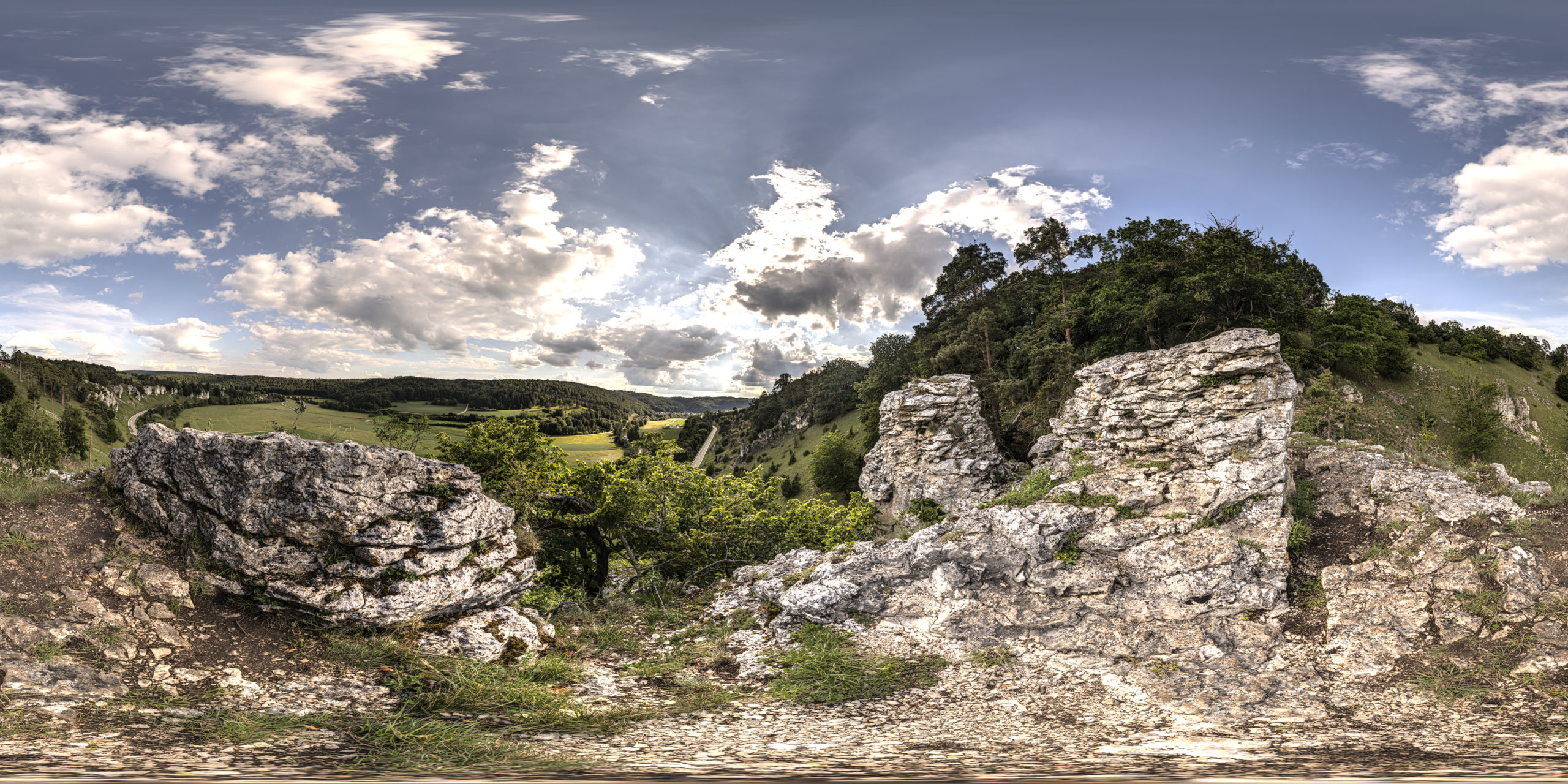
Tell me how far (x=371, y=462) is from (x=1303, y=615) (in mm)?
15900

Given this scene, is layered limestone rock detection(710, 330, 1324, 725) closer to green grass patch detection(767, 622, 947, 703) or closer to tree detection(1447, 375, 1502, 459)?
green grass patch detection(767, 622, 947, 703)

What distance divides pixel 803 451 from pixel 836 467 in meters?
28.2

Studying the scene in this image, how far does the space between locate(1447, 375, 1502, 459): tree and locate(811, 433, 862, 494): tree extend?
141 ft

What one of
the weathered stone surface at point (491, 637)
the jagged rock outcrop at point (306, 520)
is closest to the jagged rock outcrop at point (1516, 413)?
the weathered stone surface at point (491, 637)

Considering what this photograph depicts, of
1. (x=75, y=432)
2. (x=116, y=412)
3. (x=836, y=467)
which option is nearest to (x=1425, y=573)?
(x=836, y=467)

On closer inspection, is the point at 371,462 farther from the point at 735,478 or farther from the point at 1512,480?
the point at 1512,480

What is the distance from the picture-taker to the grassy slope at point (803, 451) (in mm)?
72188

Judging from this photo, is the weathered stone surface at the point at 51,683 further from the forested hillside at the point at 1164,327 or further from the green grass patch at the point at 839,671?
the forested hillside at the point at 1164,327

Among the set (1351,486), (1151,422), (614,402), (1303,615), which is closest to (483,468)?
(1303,615)

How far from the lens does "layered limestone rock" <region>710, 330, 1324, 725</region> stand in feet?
29.8

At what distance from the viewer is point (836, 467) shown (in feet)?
197

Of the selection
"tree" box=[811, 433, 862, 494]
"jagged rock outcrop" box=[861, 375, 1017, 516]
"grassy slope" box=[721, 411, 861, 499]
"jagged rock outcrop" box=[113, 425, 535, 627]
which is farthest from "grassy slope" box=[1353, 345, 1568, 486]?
"jagged rock outcrop" box=[113, 425, 535, 627]

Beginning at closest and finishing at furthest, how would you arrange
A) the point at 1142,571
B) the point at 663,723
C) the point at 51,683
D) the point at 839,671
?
1. the point at 51,683
2. the point at 663,723
3. the point at 839,671
4. the point at 1142,571

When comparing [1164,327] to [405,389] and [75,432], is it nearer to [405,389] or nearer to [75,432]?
[405,389]
